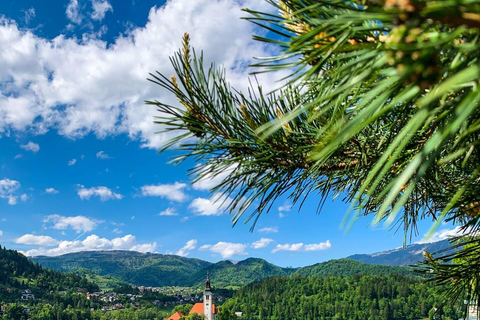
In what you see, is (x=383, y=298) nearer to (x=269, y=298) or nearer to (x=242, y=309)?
(x=269, y=298)

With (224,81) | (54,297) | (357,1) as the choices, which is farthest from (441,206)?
(54,297)

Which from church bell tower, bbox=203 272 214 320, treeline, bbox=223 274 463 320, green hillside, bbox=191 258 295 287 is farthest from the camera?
green hillside, bbox=191 258 295 287

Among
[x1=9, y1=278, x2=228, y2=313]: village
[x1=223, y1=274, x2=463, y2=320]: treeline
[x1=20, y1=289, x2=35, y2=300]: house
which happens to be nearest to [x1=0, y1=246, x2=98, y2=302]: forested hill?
[x1=20, y1=289, x2=35, y2=300]: house

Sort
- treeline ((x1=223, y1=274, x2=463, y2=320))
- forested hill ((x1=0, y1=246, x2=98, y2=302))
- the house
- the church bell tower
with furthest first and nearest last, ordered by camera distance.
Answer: forested hill ((x1=0, y1=246, x2=98, y2=302)) → the house → treeline ((x1=223, y1=274, x2=463, y2=320)) → the church bell tower

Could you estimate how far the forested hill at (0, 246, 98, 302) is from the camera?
91.7 meters

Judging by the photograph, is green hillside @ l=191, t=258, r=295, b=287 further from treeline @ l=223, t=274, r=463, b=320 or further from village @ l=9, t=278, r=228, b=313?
treeline @ l=223, t=274, r=463, b=320

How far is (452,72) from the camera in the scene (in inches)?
18.5

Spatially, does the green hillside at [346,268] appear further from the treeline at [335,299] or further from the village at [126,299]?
the village at [126,299]

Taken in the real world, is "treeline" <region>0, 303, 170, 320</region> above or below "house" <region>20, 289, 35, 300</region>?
below

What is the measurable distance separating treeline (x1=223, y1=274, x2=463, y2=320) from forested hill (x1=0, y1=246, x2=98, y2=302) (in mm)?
47287

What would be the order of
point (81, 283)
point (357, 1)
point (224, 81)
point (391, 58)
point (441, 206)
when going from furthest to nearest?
1. point (81, 283)
2. point (441, 206)
3. point (224, 81)
4. point (357, 1)
5. point (391, 58)

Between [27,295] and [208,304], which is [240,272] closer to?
[27,295]

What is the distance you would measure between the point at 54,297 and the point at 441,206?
10302cm

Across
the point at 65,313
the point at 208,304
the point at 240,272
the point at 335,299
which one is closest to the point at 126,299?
the point at 65,313
